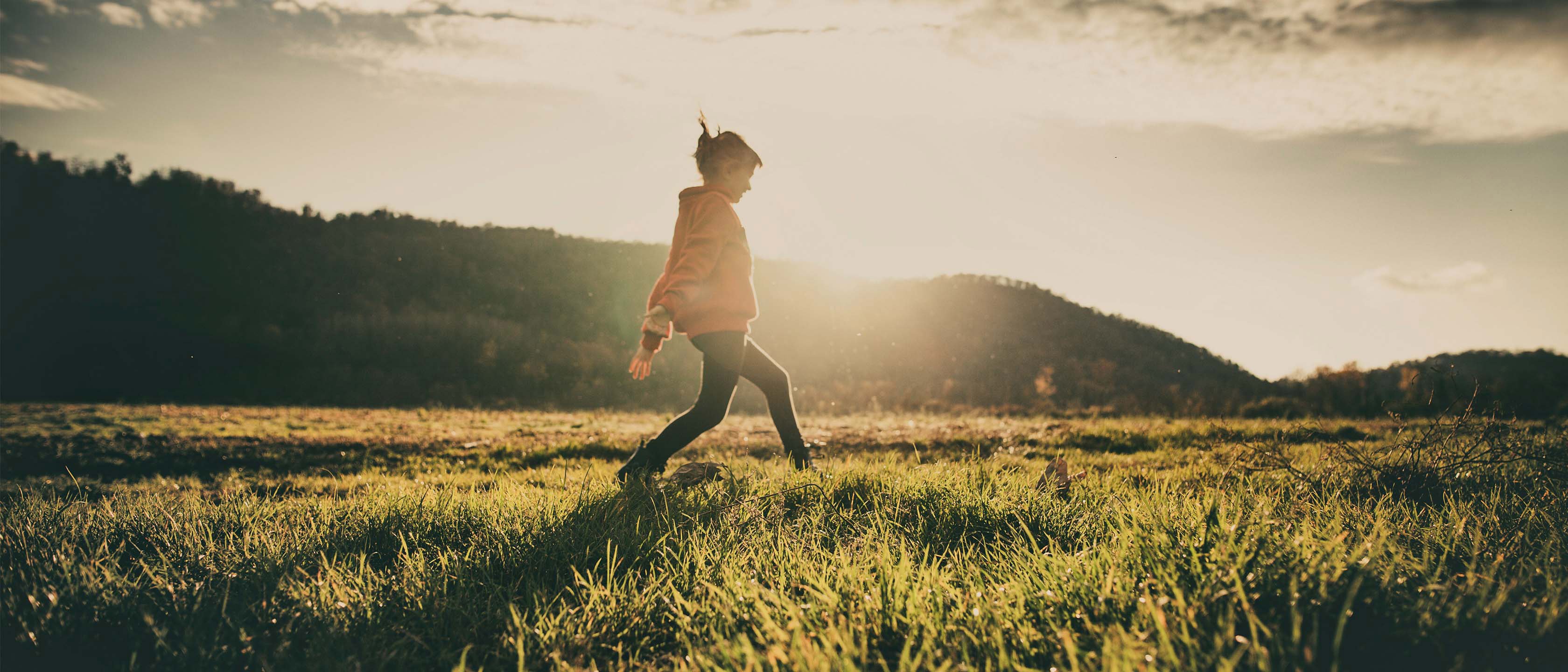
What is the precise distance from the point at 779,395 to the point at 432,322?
79.0 feet

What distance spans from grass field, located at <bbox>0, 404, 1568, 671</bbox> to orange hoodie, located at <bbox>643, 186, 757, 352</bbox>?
3.27 feet

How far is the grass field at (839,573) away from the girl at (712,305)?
480mm

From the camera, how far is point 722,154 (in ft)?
14.1

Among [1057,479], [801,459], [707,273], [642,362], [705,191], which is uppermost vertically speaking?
[705,191]

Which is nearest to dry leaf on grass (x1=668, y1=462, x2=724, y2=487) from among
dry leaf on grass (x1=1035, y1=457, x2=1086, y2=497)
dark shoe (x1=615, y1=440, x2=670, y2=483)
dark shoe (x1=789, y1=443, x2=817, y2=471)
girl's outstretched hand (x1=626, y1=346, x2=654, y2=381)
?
dark shoe (x1=615, y1=440, x2=670, y2=483)

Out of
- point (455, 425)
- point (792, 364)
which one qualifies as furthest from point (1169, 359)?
point (455, 425)

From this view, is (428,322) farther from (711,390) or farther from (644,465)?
(711,390)

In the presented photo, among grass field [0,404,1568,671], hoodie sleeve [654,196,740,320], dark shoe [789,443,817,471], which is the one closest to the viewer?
grass field [0,404,1568,671]

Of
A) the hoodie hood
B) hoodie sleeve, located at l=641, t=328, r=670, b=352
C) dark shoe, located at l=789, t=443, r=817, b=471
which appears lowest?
dark shoe, located at l=789, t=443, r=817, b=471

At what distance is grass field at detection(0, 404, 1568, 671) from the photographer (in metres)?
1.61

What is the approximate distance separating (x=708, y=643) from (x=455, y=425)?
10.5 m

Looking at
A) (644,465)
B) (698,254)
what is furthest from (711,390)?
(698,254)

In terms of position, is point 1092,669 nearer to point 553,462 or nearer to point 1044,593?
point 1044,593

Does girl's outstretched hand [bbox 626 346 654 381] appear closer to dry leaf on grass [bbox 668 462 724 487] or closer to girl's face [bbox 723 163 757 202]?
dry leaf on grass [bbox 668 462 724 487]
